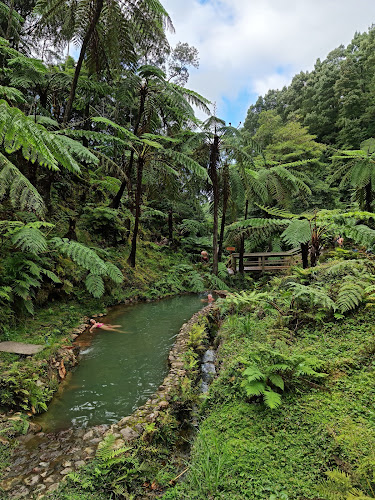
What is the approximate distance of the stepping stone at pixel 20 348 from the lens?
3190 mm

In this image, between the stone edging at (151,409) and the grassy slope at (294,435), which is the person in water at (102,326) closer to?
the stone edging at (151,409)

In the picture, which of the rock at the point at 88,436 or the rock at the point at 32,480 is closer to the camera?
the rock at the point at 32,480

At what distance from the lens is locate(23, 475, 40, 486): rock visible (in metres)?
1.79

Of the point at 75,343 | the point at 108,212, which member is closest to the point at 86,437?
the point at 75,343

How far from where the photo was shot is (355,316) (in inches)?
118

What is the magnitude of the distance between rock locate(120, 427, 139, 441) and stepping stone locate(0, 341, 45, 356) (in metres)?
1.59

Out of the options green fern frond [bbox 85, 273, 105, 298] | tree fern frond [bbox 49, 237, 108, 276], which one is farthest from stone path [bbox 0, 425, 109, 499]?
green fern frond [bbox 85, 273, 105, 298]

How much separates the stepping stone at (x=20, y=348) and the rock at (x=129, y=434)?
1.59 metres

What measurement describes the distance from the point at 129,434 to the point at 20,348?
6.13ft

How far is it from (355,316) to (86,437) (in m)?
2.92

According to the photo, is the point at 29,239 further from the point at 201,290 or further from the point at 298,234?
the point at 201,290

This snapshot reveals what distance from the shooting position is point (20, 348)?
3.27m

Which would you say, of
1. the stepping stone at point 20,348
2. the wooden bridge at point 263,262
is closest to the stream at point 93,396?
the stepping stone at point 20,348

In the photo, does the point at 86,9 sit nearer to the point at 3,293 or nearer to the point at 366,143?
the point at 3,293
